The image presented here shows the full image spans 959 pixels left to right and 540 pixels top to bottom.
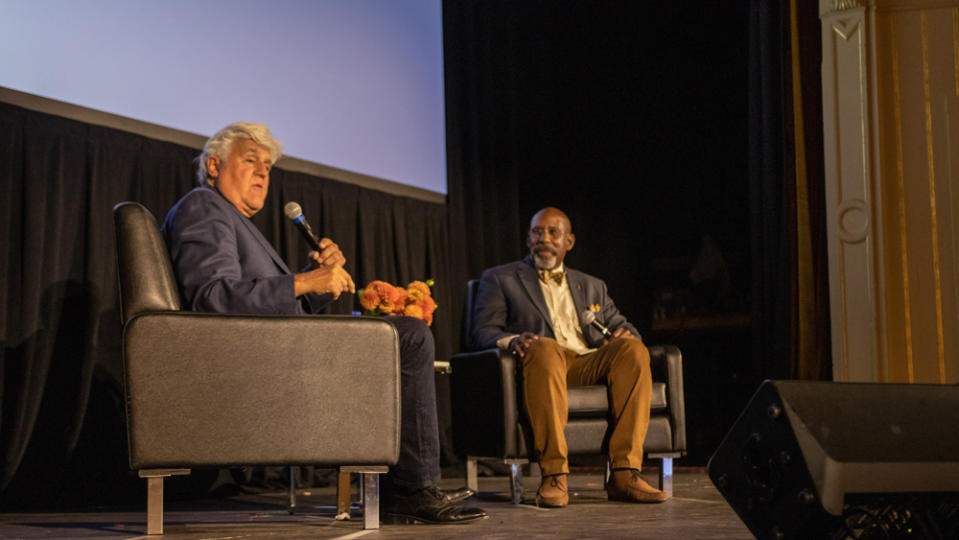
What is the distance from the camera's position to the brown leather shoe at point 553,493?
113 inches

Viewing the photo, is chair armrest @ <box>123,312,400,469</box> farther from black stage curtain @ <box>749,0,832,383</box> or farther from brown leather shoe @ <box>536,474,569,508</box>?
black stage curtain @ <box>749,0,832,383</box>

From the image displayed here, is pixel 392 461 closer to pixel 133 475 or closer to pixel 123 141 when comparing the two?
pixel 133 475

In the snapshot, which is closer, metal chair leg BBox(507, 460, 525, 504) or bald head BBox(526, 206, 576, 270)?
metal chair leg BBox(507, 460, 525, 504)

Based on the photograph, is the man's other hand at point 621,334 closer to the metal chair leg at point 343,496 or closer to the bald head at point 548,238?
the bald head at point 548,238

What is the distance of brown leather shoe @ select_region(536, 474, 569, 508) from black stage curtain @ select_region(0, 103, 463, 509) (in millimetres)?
1492

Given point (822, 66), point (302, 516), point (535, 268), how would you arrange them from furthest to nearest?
point (822, 66)
point (535, 268)
point (302, 516)

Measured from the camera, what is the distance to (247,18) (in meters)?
3.92

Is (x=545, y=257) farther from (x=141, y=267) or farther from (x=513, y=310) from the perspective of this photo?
(x=141, y=267)

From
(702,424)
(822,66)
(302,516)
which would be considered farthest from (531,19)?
(302,516)

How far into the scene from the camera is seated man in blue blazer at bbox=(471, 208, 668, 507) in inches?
117

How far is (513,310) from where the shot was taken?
11.7 ft

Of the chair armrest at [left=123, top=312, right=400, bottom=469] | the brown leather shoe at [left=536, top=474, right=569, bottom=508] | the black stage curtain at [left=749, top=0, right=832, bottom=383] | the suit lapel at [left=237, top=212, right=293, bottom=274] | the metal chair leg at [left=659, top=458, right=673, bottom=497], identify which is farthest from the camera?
the black stage curtain at [left=749, top=0, right=832, bottom=383]

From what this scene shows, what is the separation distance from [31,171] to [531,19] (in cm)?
316

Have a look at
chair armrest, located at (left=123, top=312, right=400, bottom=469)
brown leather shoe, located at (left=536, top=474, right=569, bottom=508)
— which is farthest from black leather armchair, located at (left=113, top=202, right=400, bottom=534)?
brown leather shoe, located at (left=536, top=474, right=569, bottom=508)
